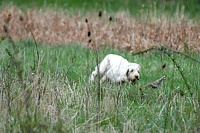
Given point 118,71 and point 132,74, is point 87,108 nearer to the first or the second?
point 118,71

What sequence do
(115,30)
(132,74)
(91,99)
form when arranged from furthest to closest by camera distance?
1. (115,30)
2. (132,74)
3. (91,99)

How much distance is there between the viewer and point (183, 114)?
5117mm

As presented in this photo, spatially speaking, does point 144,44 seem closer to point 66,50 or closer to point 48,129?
point 66,50

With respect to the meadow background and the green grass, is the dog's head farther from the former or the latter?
the green grass

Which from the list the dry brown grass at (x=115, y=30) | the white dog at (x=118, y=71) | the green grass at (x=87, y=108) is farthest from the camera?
the dry brown grass at (x=115, y=30)

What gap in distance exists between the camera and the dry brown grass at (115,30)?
10.8m

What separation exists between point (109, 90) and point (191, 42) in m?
4.56

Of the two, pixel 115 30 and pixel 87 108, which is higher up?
pixel 87 108

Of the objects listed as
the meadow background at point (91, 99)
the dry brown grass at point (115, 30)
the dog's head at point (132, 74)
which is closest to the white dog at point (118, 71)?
the dog's head at point (132, 74)

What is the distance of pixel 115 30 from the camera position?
41.2 feet

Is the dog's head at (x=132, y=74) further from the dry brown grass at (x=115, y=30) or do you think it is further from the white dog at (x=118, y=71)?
the dry brown grass at (x=115, y=30)

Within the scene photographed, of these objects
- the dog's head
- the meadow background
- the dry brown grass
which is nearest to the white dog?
the dog's head

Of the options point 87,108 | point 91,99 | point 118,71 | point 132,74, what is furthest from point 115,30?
point 87,108

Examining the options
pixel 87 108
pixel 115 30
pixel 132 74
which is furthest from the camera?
pixel 115 30
